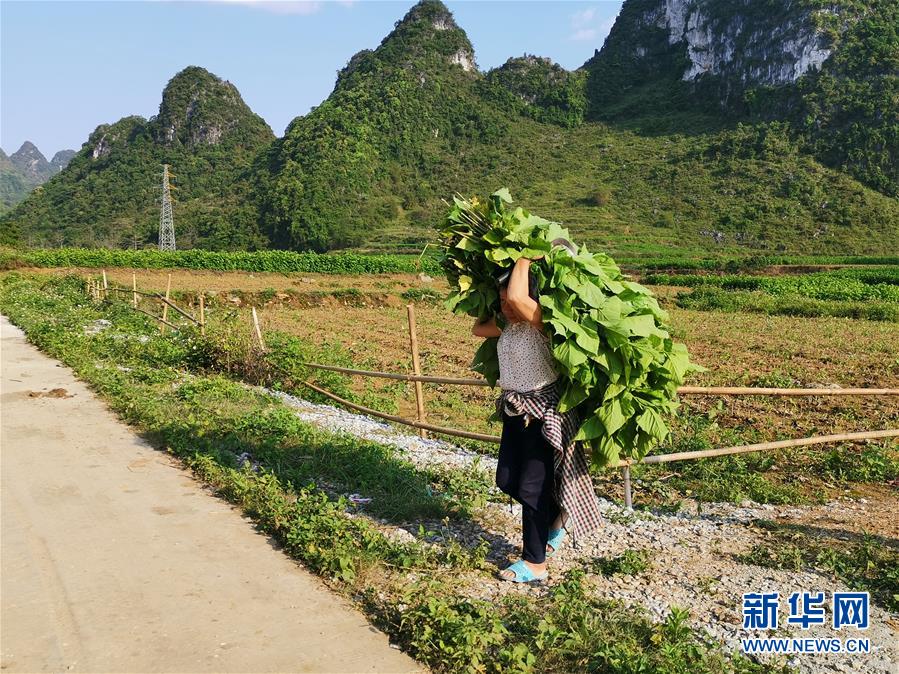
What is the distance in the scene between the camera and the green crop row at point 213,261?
3381 centimetres

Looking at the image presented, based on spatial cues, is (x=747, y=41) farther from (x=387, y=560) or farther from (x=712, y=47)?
(x=387, y=560)

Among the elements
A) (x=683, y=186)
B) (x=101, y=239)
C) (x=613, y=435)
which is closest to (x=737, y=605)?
(x=613, y=435)

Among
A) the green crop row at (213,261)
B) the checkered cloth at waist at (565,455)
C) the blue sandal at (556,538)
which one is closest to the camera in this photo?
the checkered cloth at waist at (565,455)

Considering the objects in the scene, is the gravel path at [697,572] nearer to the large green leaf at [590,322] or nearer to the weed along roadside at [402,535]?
the weed along roadside at [402,535]

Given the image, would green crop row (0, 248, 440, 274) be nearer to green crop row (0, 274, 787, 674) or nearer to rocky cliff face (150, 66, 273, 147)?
green crop row (0, 274, 787, 674)

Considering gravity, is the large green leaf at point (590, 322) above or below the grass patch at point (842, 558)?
above

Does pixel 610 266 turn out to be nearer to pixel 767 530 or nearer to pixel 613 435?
pixel 613 435

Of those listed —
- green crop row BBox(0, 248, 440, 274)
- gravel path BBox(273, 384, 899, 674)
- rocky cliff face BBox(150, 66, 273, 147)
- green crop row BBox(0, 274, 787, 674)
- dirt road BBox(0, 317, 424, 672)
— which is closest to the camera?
green crop row BBox(0, 274, 787, 674)

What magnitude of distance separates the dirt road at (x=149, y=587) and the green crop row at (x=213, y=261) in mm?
26853

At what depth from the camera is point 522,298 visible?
3.52m

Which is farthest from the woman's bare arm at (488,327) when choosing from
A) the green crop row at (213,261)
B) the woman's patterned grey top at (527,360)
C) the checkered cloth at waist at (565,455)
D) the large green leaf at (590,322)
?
the green crop row at (213,261)

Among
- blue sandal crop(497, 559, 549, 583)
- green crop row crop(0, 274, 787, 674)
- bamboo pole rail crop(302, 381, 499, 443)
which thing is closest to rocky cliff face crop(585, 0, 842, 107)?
bamboo pole rail crop(302, 381, 499, 443)

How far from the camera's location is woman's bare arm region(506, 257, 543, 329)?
3.52 metres

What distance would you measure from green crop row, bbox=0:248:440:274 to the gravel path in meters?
27.5
